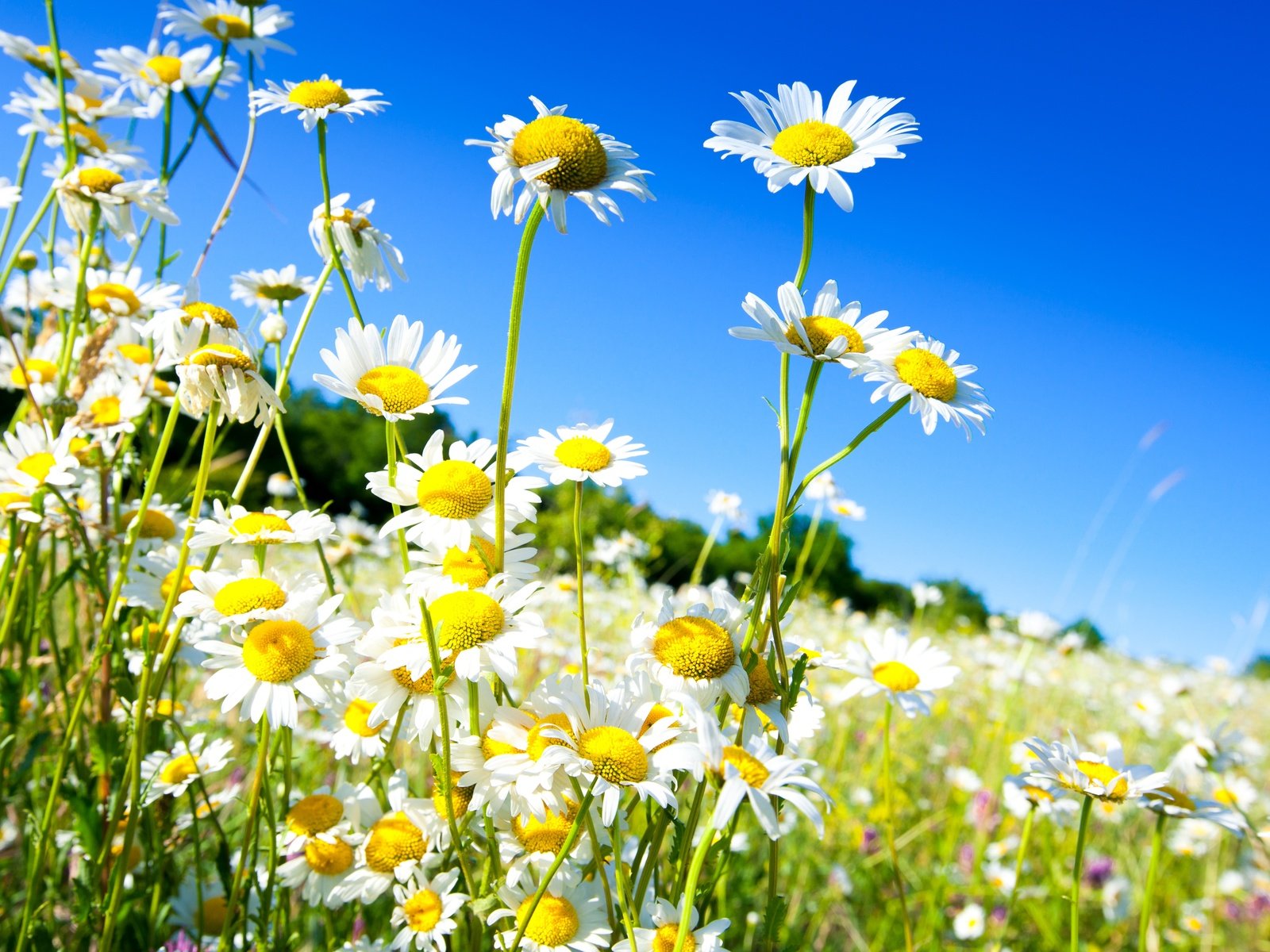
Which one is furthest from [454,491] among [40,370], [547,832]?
[40,370]

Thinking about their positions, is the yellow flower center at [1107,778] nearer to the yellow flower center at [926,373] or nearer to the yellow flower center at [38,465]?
the yellow flower center at [926,373]

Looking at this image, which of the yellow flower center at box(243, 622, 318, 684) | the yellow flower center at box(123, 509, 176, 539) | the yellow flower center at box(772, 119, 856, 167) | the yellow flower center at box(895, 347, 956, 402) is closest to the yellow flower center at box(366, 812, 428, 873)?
the yellow flower center at box(243, 622, 318, 684)

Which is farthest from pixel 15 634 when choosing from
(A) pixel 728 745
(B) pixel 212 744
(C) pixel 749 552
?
(C) pixel 749 552

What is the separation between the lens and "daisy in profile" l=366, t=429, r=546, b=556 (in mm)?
917

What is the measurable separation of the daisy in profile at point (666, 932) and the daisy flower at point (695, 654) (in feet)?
0.69

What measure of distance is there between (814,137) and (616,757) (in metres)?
0.72

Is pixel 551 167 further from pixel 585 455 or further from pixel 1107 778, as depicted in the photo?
pixel 1107 778

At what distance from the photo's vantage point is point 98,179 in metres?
1.62

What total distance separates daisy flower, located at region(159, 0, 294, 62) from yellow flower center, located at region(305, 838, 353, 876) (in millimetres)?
1689

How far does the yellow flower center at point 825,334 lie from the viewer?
3.08 ft

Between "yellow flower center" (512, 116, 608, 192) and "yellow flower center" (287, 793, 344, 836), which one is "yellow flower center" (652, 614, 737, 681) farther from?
"yellow flower center" (287, 793, 344, 836)

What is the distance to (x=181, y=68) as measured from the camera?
1.99 meters

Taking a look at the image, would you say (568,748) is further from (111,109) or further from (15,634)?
(111,109)

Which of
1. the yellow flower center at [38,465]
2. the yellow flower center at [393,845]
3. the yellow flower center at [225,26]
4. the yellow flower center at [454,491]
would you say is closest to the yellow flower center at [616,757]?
the yellow flower center at [454,491]
